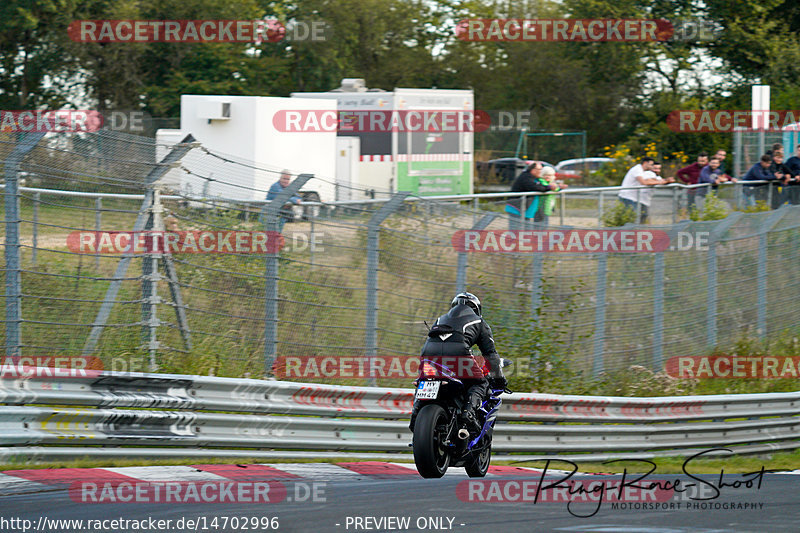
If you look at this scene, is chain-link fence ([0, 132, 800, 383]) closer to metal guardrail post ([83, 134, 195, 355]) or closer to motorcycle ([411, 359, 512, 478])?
metal guardrail post ([83, 134, 195, 355])

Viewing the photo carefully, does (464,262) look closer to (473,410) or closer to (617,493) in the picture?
(473,410)

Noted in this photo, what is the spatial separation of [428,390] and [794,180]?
43.1 ft

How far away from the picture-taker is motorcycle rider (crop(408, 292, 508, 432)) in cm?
870

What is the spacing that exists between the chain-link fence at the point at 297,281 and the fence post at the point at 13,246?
1 cm

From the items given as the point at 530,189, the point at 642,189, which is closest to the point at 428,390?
the point at 530,189

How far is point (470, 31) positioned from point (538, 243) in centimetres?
3691

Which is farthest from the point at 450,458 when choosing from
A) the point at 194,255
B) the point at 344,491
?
the point at 194,255

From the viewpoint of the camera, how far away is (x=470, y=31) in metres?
48.8

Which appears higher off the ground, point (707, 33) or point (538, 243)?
point (707, 33)

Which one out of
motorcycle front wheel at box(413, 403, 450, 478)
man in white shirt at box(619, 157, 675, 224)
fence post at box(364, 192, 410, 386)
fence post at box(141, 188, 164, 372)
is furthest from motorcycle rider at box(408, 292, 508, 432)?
man in white shirt at box(619, 157, 675, 224)

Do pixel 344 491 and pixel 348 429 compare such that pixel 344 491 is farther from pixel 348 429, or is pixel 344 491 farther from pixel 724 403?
pixel 724 403

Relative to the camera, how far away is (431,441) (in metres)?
8.23

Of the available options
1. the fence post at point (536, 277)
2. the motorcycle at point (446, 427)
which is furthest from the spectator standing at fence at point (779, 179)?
the motorcycle at point (446, 427)

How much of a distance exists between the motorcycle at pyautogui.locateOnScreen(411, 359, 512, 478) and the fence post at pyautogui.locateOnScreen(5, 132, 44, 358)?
3147 millimetres
